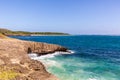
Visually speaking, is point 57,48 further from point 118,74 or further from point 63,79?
point 63,79

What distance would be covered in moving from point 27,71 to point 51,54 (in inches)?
1051

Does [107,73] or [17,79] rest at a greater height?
[17,79]

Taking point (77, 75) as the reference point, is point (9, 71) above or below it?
above

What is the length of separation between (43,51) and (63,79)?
75.0ft

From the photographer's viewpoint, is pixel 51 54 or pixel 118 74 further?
pixel 51 54

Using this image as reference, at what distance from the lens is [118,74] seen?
27.3 metres


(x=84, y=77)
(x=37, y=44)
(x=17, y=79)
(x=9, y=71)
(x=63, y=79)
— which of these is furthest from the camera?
(x=37, y=44)

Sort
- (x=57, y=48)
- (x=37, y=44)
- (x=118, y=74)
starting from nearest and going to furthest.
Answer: (x=118, y=74) → (x=37, y=44) → (x=57, y=48)

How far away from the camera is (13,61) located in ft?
74.7

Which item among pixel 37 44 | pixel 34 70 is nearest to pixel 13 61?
pixel 34 70

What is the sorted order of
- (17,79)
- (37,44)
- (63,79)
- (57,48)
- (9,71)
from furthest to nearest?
(57,48) < (37,44) < (63,79) < (9,71) < (17,79)

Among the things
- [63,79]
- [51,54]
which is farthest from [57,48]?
[63,79]

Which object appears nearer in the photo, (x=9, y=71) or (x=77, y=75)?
(x=9, y=71)

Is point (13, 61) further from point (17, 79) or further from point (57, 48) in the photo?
point (57, 48)
